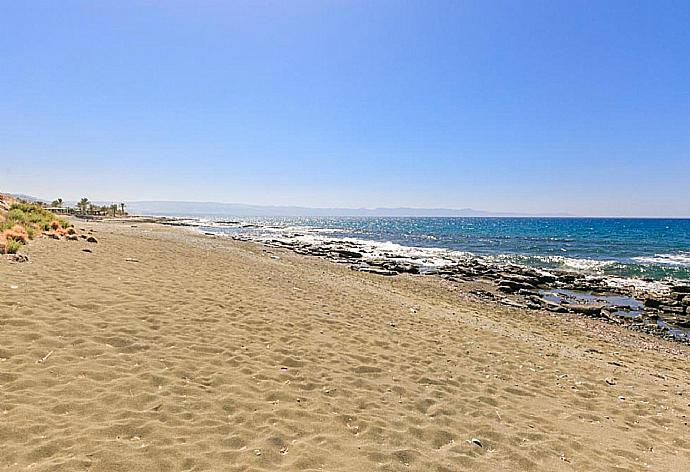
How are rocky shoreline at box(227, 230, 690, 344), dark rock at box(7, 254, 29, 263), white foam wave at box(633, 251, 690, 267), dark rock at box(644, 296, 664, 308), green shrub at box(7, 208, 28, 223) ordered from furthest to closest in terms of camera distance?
white foam wave at box(633, 251, 690, 267) → green shrub at box(7, 208, 28, 223) → dark rock at box(644, 296, 664, 308) → rocky shoreline at box(227, 230, 690, 344) → dark rock at box(7, 254, 29, 263)

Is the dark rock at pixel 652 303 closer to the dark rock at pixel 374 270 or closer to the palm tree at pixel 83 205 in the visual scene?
the dark rock at pixel 374 270

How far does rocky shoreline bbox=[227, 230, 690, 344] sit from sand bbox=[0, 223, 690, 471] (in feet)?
15.7

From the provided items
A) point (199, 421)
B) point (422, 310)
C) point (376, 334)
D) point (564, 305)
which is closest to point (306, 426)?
point (199, 421)

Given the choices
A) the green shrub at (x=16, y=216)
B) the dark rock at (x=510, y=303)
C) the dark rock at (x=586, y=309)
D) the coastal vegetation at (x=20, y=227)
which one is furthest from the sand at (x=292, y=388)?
the green shrub at (x=16, y=216)

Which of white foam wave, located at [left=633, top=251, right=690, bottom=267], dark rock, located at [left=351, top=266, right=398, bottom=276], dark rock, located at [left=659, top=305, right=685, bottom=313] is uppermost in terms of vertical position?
white foam wave, located at [left=633, top=251, right=690, bottom=267]

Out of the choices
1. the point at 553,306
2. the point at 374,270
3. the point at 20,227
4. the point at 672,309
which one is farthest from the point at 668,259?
the point at 20,227

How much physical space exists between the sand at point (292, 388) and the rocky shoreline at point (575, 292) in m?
4.80

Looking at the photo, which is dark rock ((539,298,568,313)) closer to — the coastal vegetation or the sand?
the sand

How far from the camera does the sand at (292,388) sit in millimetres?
4691

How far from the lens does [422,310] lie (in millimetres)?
14281

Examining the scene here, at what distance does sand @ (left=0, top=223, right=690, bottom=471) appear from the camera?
4.69 meters

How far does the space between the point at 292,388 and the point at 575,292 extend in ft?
71.1

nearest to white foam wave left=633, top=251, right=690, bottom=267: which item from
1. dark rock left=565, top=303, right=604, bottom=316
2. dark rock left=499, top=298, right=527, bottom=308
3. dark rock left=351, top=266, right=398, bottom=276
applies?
dark rock left=565, top=303, right=604, bottom=316

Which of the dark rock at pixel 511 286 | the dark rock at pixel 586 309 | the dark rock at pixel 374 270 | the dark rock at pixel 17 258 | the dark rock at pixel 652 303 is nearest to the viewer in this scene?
the dark rock at pixel 17 258
